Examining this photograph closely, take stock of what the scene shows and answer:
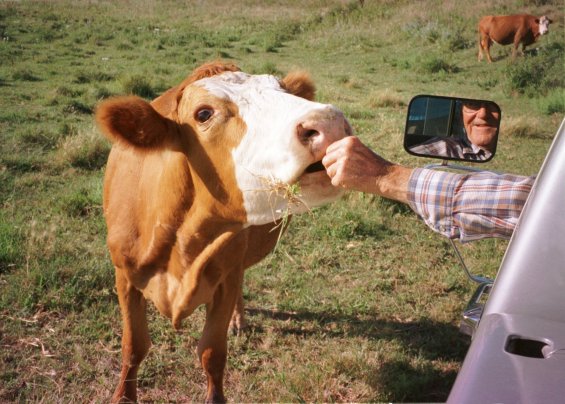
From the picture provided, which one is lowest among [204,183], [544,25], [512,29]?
[512,29]

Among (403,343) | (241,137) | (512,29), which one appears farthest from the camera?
(512,29)

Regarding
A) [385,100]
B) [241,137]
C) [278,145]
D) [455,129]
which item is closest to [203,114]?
[241,137]

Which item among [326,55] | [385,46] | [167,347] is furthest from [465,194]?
[385,46]

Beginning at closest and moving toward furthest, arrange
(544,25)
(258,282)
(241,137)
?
1. (241,137)
2. (258,282)
3. (544,25)

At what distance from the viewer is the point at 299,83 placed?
305 cm

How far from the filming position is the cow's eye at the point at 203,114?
7.79 feet

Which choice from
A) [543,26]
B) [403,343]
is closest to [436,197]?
[403,343]

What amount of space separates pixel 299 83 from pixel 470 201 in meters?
1.65

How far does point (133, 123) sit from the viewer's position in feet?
7.97

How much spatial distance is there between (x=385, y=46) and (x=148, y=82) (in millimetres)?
10272

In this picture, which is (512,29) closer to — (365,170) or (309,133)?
(309,133)

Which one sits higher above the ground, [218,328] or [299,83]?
[299,83]

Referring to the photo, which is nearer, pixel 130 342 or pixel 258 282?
pixel 130 342

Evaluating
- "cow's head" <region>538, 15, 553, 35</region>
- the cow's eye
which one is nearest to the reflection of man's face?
the cow's eye
